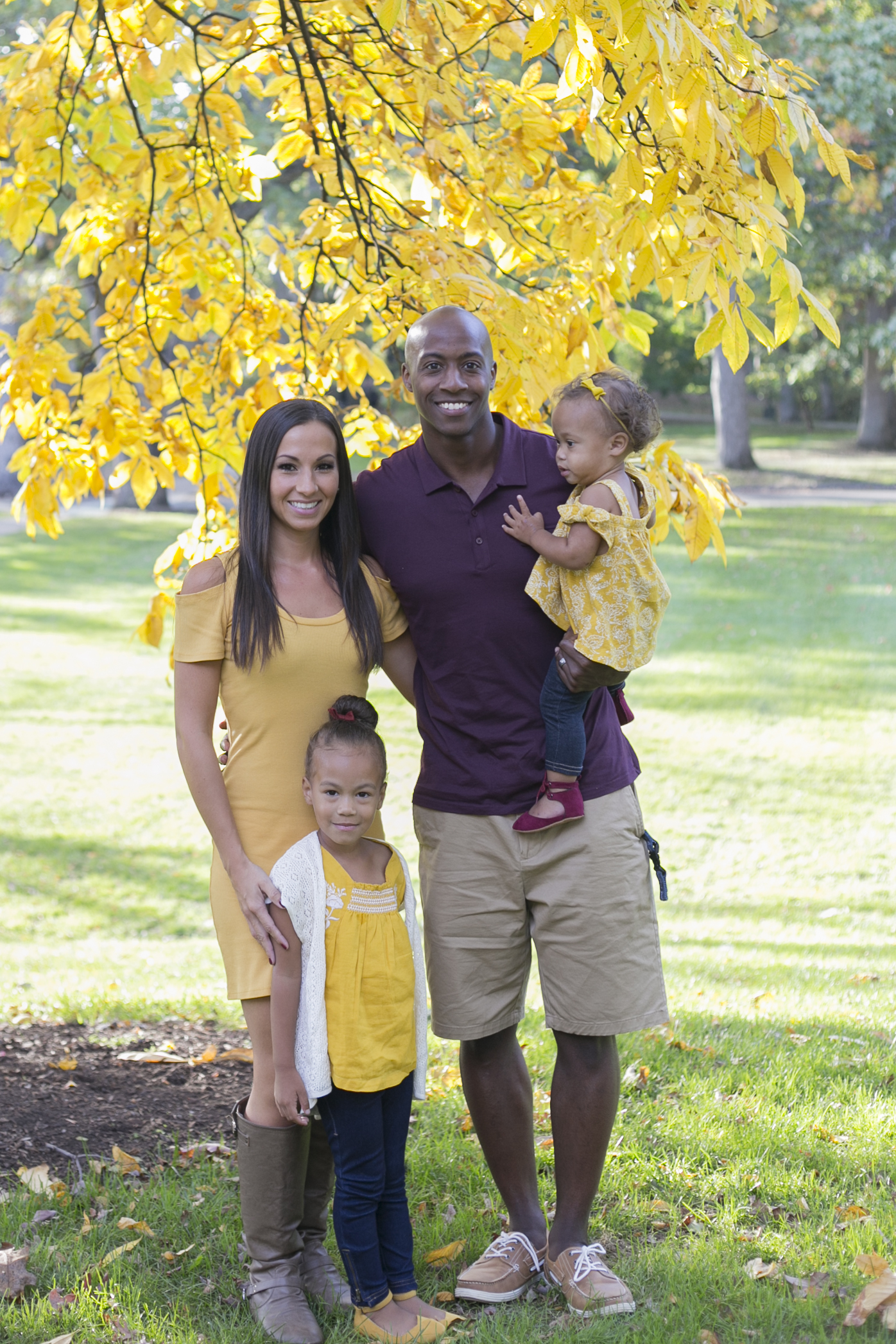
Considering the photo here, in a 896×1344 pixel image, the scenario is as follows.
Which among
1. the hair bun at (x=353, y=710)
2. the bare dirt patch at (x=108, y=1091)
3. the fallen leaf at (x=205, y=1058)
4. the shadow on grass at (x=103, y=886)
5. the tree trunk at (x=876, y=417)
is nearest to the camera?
the hair bun at (x=353, y=710)

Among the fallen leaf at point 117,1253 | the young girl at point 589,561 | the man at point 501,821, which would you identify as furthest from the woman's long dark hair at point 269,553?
the fallen leaf at point 117,1253

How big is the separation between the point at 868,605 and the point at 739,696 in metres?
4.20

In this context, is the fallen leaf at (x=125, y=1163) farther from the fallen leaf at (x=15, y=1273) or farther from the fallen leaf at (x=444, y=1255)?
the fallen leaf at (x=444, y=1255)

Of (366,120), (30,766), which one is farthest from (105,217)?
Answer: (30,766)

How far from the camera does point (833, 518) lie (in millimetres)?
23188

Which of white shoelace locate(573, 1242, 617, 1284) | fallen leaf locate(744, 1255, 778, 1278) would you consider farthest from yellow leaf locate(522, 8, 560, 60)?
fallen leaf locate(744, 1255, 778, 1278)

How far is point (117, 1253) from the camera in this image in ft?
10.6

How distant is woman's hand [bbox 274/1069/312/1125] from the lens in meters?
2.85

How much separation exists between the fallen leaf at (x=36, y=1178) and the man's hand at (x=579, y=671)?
1.99 metres

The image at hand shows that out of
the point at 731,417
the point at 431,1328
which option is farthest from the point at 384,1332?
the point at 731,417

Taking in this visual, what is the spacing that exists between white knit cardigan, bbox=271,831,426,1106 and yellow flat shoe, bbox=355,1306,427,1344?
525mm

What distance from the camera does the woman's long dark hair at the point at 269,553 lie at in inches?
114

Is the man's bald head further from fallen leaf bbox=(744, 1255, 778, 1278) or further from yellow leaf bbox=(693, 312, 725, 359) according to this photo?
fallen leaf bbox=(744, 1255, 778, 1278)

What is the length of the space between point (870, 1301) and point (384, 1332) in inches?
42.3
